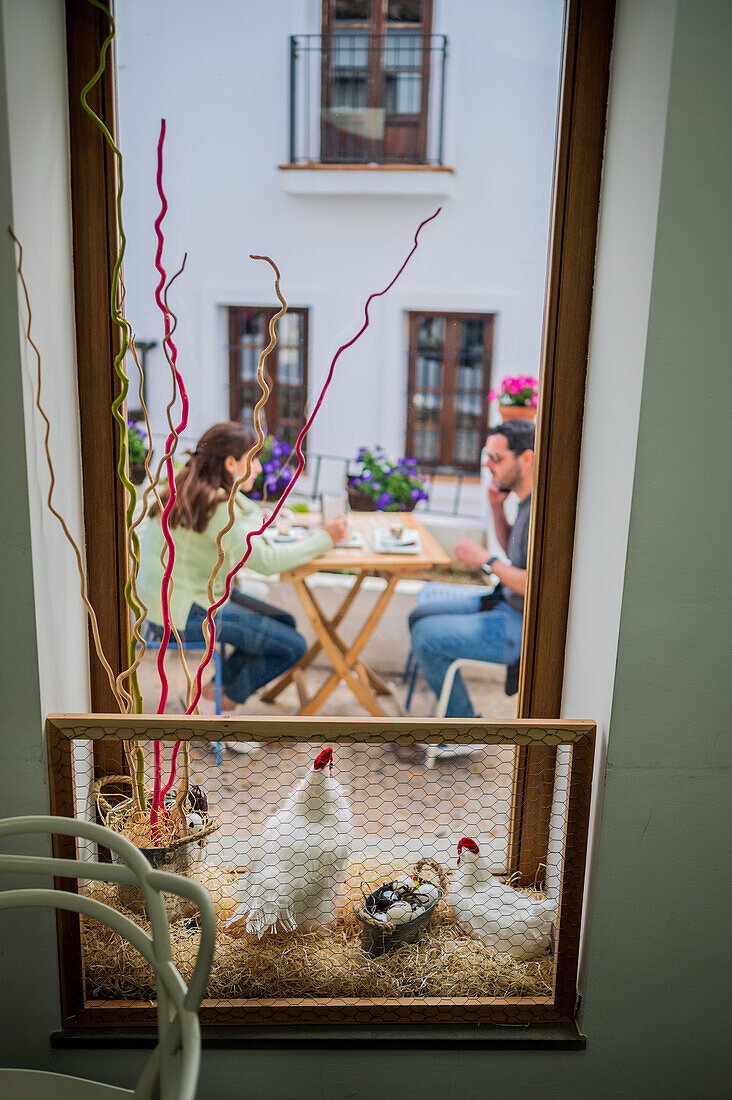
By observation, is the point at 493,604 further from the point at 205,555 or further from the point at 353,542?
the point at 205,555

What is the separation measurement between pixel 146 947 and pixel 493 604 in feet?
3.40

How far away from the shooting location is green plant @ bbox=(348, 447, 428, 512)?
1812mm

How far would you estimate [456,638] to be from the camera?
1903 mm

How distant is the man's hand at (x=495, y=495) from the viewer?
1.80 meters

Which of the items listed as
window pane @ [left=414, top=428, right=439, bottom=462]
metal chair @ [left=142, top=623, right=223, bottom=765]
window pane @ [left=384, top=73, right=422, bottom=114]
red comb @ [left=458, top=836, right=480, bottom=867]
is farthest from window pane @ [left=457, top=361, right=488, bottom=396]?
red comb @ [left=458, top=836, right=480, bottom=867]

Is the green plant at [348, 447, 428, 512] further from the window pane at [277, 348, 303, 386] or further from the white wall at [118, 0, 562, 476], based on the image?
the window pane at [277, 348, 303, 386]

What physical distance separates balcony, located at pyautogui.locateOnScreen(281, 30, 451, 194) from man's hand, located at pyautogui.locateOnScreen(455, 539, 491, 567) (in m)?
0.71

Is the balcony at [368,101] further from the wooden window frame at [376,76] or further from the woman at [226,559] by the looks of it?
the woman at [226,559]

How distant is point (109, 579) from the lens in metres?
1.74

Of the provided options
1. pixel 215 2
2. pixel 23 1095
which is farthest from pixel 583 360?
pixel 23 1095

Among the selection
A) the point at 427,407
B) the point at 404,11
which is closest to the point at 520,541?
the point at 427,407

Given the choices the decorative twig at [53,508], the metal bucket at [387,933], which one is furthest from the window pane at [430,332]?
the metal bucket at [387,933]

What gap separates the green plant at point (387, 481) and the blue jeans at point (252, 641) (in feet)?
1.04

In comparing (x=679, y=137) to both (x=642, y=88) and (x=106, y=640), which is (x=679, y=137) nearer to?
(x=642, y=88)
